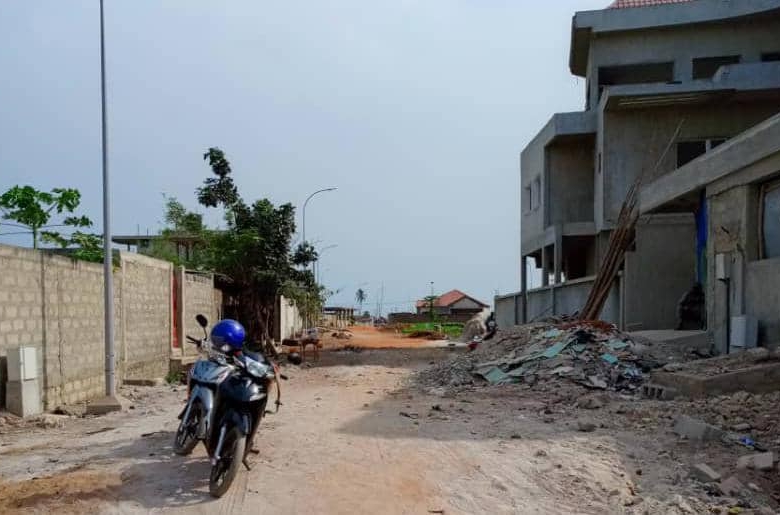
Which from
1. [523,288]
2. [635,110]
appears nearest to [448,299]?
[523,288]

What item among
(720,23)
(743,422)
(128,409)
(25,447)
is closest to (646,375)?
(743,422)

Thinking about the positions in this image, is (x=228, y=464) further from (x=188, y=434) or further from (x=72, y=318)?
(x=72, y=318)

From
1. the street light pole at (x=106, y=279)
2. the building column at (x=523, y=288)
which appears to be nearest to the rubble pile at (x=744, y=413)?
the street light pole at (x=106, y=279)

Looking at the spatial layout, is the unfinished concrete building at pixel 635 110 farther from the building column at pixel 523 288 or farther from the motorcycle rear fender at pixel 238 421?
the motorcycle rear fender at pixel 238 421

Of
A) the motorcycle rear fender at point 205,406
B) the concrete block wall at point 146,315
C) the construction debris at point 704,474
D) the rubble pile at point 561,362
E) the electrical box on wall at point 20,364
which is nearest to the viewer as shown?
the motorcycle rear fender at point 205,406

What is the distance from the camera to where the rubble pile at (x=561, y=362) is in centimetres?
982

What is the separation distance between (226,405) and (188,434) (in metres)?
0.82

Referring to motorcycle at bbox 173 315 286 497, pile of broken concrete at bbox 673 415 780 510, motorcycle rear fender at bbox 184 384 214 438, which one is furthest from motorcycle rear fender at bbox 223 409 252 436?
pile of broken concrete at bbox 673 415 780 510

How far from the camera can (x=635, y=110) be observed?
1870cm

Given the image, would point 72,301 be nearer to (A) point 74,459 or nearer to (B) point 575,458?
(A) point 74,459

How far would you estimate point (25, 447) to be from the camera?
6207mm

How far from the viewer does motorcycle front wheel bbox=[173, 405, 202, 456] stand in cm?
514

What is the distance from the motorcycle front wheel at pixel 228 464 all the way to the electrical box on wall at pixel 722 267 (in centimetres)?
869

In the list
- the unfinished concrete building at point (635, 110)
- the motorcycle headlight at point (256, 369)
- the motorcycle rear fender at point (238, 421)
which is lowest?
the motorcycle rear fender at point (238, 421)
